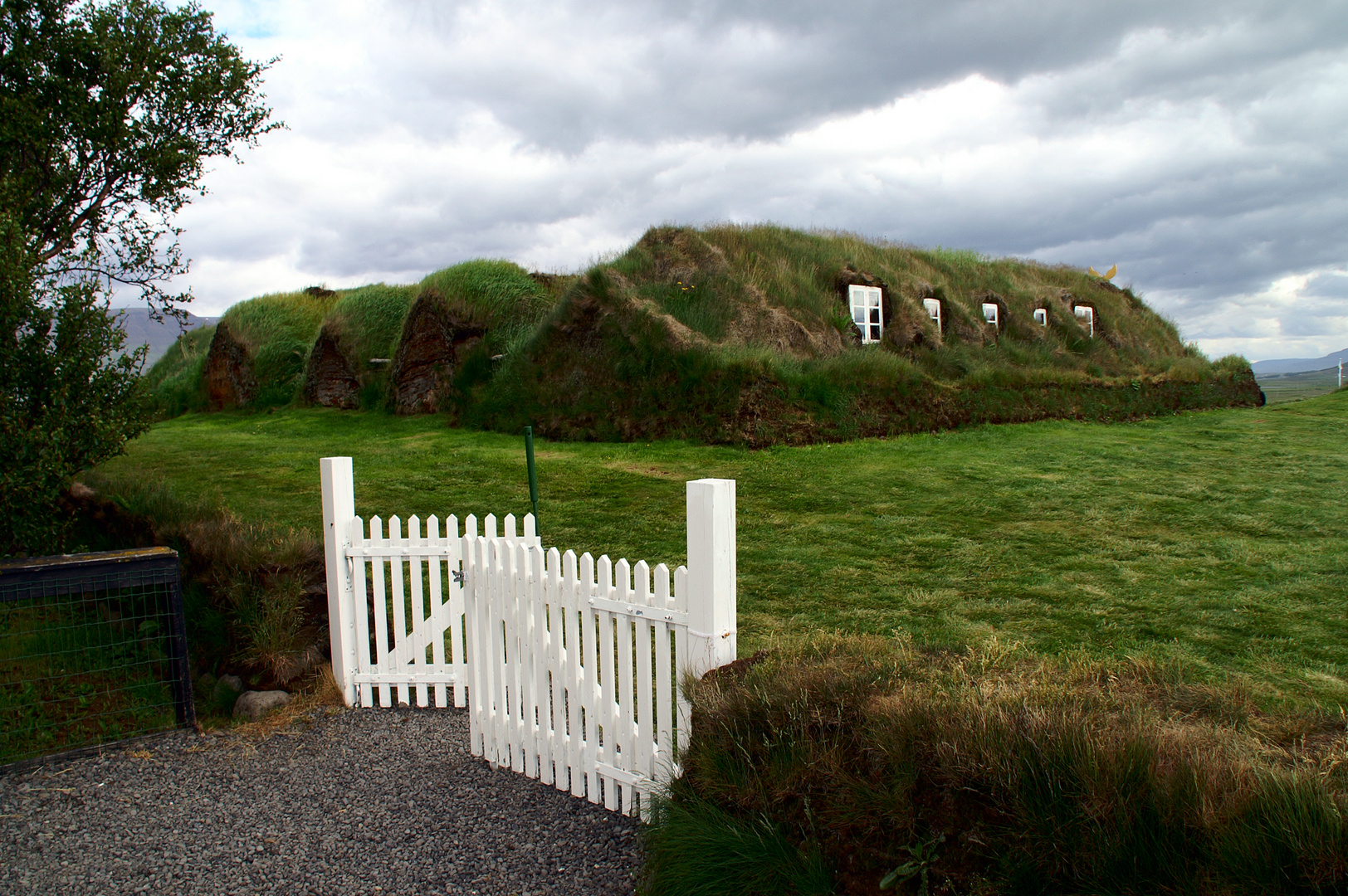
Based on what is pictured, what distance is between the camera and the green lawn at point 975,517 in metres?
6.15

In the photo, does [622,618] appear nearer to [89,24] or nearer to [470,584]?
[470,584]

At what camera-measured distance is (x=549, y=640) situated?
4586 mm

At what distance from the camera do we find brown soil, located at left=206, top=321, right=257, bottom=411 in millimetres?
27094

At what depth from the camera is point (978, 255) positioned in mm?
29453

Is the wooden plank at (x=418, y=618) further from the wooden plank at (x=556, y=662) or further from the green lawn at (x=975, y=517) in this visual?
the green lawn at (x=975, y=517)

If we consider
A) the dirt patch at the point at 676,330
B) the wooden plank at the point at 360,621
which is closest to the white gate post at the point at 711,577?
the wooden plank at the point at 360,621

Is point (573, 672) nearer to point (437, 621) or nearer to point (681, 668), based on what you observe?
point (681, 668)

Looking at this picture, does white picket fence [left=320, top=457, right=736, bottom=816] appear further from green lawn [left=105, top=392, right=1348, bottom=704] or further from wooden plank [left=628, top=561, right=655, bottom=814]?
green lawn [left=105, top=392, right=1348, bottom=704]

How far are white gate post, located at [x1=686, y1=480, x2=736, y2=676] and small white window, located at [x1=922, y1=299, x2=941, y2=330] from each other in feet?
67.1

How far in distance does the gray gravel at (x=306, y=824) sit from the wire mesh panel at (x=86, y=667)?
487 millimetres

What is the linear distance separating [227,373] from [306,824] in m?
27.5

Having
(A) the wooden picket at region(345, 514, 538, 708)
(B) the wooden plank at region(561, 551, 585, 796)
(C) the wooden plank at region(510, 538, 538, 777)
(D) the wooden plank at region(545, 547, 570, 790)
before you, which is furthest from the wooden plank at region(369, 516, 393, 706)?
(B) the wooden plank at region(561, 551, 585, 796)

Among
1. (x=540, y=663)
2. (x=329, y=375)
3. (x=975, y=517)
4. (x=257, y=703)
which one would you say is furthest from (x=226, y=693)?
(x=329, y=375)

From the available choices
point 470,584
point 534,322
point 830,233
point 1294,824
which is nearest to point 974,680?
point 1294,824
